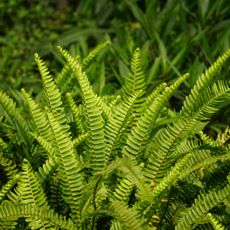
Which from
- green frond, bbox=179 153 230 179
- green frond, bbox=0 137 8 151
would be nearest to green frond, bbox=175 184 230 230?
green frond, bbox=179 153 230 179

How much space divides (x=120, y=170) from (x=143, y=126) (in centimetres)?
Result: 16

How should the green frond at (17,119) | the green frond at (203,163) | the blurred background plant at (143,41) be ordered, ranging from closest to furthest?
the green frond at (203,163), the green frond at (17,119), the blurred background plant at (143,41)

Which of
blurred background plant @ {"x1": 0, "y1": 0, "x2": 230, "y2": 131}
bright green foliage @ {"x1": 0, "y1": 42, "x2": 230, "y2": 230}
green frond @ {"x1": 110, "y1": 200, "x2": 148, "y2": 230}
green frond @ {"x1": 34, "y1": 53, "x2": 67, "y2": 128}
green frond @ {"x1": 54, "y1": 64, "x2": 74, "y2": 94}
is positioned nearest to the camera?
green frond @ {"x1": 110, "y1": 200, "x2": 148, "y2": 230}

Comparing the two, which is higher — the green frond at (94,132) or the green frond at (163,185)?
the green frond at (94,132)

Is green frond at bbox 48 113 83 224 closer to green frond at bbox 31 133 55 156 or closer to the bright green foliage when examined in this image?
the bright green foliage

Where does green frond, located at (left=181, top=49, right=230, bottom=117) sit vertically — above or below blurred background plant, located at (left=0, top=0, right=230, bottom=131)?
below

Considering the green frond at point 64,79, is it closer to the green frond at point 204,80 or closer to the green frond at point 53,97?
the green frond at point 53,97

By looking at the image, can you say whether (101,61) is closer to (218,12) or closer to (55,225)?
(218,12)

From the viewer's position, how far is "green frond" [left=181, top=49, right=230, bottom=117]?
6.14 feet

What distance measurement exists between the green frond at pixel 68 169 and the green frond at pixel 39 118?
0.64 ft

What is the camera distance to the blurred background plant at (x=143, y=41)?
2.86 m

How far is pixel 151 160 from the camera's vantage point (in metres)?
1.82

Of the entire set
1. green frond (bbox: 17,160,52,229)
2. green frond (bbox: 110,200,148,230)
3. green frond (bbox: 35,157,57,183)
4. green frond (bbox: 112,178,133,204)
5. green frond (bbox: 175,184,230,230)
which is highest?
green frond (bbox: 35,157,57,183)

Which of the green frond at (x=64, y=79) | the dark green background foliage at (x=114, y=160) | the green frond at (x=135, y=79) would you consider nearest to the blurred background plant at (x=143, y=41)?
the green frond at (x=64, y=79)
